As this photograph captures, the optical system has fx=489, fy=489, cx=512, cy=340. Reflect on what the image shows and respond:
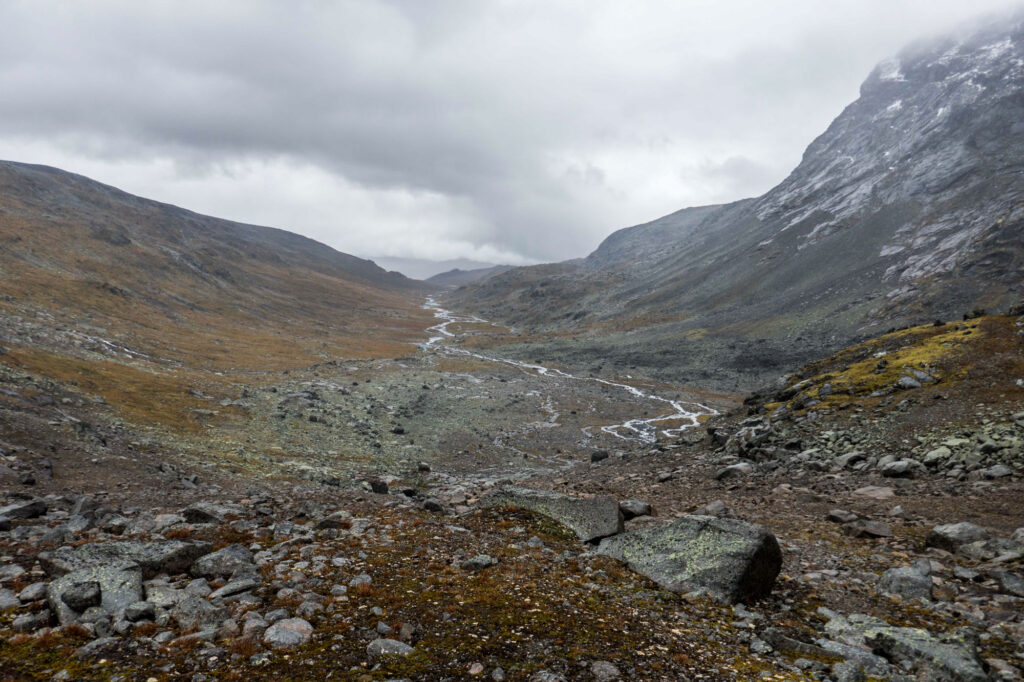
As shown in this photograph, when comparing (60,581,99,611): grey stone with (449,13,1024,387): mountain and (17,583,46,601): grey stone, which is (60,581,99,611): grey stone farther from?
(449,13,1024,387): mountain

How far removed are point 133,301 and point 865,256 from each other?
167 metres

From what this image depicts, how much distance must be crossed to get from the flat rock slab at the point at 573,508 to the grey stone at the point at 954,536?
752cm

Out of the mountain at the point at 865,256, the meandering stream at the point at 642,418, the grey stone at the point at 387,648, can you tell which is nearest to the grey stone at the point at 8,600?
the grey stone at the point at 387,648

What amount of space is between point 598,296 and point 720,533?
611ft

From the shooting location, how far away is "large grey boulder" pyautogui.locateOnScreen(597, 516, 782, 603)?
10.2 meters

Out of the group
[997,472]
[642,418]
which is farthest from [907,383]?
[642,418]

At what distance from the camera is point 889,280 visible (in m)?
102

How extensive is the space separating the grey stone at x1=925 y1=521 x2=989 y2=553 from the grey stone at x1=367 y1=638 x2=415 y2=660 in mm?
12640

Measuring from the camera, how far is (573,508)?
14.6m

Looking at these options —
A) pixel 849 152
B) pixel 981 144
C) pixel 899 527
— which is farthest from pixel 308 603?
pixel 849 152

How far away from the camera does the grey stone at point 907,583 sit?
32.7 feet

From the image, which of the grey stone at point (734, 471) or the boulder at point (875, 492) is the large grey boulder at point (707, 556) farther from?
the grey stone at point (734, 471)

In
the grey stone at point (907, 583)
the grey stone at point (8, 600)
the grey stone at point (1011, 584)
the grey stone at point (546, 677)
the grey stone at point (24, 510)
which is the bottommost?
the grey stone at point (24, 510)

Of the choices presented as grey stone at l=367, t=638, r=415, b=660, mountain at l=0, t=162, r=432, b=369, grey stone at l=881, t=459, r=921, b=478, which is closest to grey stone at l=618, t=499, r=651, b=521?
grey stone at l=881, t=459, r=921, b=478
